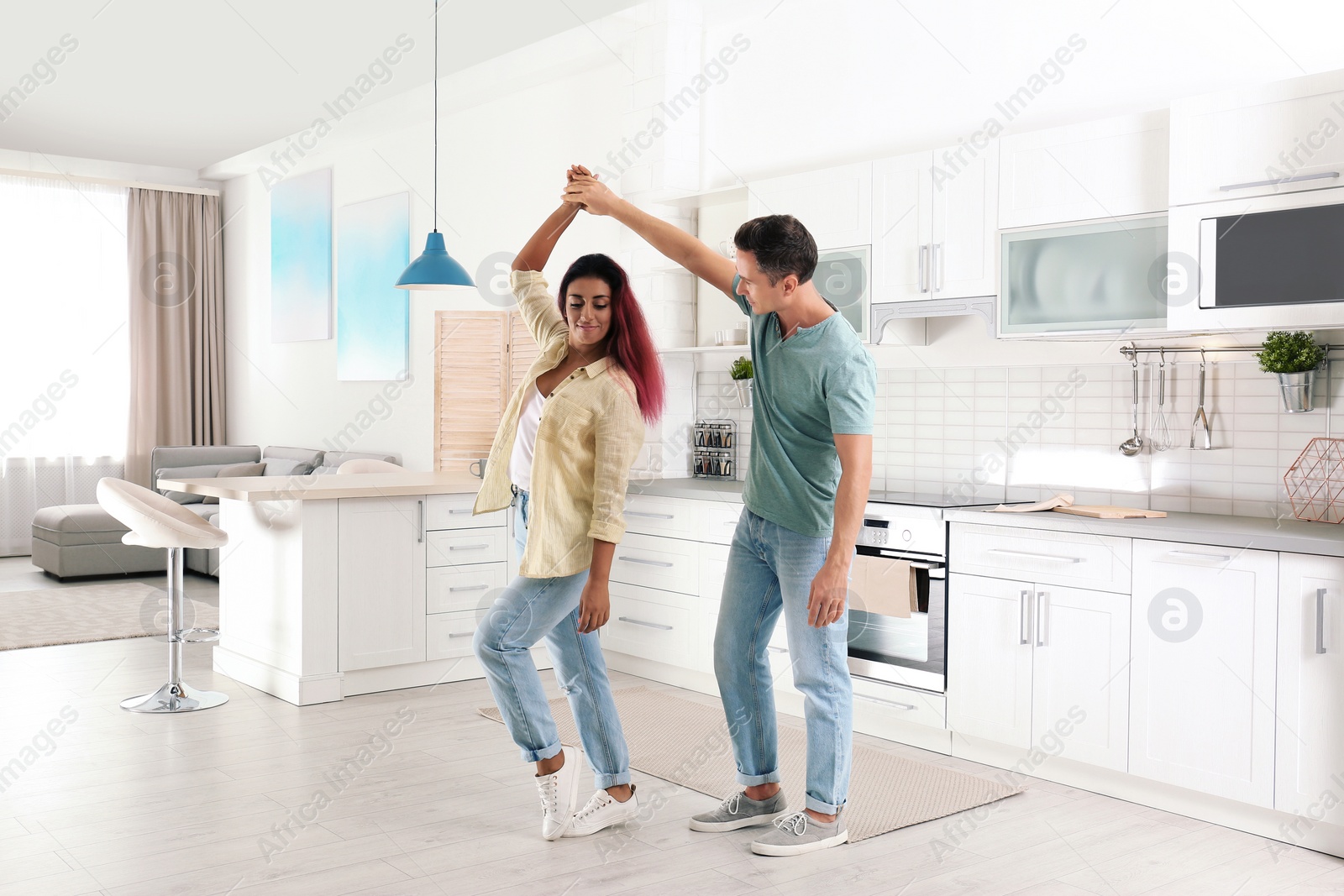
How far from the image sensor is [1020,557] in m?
3.63

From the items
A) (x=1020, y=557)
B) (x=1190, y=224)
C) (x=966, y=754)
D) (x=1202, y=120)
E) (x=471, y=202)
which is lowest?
(x=966, y=754)

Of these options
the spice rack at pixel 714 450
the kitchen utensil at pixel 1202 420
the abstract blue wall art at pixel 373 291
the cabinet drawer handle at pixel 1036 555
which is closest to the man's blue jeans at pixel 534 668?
the cabinet drawer handle at pixel 1036 555

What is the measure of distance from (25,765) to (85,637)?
7.04ft

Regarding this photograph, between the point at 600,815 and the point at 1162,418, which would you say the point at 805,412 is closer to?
the point at 600,815

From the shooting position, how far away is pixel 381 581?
462 cm

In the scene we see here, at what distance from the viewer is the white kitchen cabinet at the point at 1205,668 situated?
3066 mm

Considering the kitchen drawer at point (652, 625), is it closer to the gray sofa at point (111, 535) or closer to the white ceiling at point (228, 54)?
the white ceiling at point (228, 54)

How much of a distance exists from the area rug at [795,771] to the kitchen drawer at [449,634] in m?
0.51

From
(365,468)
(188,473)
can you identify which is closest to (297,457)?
(188,473)

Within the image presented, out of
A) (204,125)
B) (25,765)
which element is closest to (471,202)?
(204,125)

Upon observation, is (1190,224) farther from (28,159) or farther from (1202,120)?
(28,159)

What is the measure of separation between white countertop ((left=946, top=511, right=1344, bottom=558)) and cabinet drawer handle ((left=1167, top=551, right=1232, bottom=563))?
3cm

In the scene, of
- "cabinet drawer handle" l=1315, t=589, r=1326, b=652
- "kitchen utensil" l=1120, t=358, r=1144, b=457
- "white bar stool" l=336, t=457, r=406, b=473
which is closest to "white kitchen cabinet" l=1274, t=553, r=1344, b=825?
"cabinet drawer handle" l=1315, t=589, r=1326, b=652

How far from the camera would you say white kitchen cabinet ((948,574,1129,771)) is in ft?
11.1
